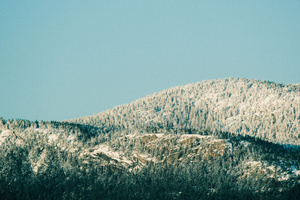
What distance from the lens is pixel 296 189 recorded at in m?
198

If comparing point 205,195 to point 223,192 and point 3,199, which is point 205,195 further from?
point 3,199

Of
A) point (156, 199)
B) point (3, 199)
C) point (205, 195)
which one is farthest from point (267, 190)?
point (3, 199)

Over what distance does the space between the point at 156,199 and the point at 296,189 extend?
62911 mm

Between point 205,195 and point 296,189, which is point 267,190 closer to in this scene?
point 296,189

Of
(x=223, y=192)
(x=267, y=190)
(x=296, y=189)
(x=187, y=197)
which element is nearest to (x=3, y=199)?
(x=187, y=197)

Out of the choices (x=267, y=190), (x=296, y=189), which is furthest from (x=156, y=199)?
(x=296, y=189)

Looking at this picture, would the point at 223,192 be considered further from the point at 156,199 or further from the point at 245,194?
the point at 156,199

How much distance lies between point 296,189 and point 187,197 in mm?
48900

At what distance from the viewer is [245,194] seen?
196 metres

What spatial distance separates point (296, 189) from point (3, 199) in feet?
433

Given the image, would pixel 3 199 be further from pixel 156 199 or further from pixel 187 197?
pixel 187 197

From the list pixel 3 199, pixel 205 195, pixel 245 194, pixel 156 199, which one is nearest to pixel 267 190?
pixel 245 194

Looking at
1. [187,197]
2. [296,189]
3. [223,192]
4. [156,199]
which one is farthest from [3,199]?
[296,189]

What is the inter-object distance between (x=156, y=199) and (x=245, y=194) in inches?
1562
